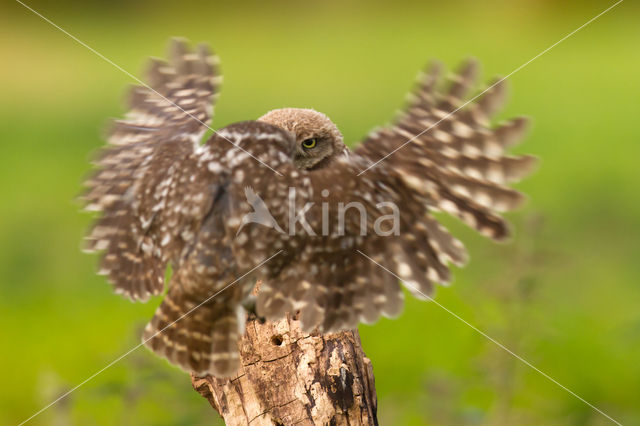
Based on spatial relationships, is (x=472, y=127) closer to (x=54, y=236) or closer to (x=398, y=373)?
(x=398, y=373)

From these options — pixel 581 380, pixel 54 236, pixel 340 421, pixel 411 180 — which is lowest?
pixel 340 421

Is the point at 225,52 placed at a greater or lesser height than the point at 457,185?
greater

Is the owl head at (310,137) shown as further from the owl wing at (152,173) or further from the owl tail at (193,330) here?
the owl tail at (193,330)

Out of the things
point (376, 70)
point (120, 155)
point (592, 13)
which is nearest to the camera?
point (120, 155)

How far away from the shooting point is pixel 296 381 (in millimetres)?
3424

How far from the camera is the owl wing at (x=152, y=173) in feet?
12.4

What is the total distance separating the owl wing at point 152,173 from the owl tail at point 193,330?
249 mm

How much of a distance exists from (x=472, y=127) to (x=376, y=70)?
50.3 feet

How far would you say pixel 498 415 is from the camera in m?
4.56

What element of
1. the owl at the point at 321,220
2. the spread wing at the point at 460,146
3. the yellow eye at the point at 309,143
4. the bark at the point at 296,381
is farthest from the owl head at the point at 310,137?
the bark at the point at 296,381

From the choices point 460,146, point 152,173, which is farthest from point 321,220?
point 152,173

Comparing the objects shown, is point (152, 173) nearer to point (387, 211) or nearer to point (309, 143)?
point (309, 143)

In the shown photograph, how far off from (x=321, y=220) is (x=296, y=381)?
69 centimetres

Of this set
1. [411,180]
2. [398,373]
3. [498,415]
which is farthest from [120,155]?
[398,373]
